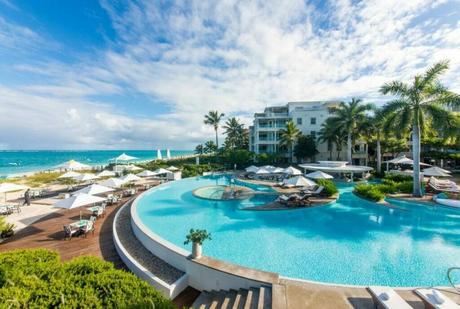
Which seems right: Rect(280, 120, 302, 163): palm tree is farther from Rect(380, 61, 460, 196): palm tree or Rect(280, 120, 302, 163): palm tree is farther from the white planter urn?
the white planter urn

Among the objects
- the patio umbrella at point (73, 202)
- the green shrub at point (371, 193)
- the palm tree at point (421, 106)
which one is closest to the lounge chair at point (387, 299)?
the patio umbrella at point (73, 202)

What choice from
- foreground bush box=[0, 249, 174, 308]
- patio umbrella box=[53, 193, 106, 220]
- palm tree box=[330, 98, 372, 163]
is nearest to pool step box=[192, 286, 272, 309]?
foreground bush box=[0, 249, 174, 308]

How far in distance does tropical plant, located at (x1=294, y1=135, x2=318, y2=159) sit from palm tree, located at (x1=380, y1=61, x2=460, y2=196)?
18.2 metres

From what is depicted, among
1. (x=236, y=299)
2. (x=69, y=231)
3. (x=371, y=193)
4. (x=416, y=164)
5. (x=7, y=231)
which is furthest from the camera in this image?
(x=416, y=164)

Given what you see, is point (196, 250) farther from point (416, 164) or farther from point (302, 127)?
point (302, 127)

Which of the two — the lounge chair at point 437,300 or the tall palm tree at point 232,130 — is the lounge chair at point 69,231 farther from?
the tall palm tree at point 232,130

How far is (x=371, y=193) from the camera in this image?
15.8 metres

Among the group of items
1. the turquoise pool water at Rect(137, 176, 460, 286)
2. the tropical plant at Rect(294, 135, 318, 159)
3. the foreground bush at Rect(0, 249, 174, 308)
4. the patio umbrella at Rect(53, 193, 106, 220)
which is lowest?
the turquoise pool water at Rect(137, 176, 460, 286)

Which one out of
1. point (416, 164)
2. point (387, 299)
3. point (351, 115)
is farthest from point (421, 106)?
point (387, 299)

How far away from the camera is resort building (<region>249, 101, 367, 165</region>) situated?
3837cm

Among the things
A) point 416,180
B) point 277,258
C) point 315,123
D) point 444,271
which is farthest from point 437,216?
point 315,123

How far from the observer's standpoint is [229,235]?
10.6 metres

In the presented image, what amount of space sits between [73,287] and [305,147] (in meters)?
36.0

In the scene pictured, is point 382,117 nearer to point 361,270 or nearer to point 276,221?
point 276,221
